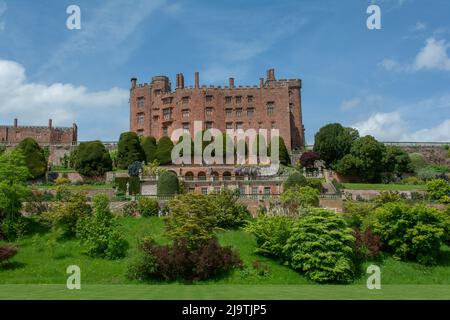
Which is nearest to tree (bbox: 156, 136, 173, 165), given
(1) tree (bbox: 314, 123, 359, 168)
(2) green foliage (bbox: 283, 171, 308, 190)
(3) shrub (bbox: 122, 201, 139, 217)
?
(1) tree (bbox: 314, 123, 359, 168)

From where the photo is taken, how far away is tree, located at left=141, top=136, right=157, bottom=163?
206 ft

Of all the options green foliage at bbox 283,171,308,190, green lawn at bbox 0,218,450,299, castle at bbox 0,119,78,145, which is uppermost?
castle at bbox 0,119,78,145

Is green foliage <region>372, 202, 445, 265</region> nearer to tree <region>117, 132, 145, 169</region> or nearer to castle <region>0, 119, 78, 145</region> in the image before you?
tree <region>117, 132, 145, 169</region>

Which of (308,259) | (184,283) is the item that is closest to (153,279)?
(184,283)

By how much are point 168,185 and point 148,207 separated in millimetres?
5756

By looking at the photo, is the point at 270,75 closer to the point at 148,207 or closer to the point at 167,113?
the point at 167,113

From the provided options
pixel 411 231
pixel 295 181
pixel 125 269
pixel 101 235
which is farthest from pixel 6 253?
pixel 411 231

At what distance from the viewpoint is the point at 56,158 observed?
71.8 m

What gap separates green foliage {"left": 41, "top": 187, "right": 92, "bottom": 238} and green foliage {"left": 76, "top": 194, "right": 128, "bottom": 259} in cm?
144

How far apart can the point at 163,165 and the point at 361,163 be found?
934 inches

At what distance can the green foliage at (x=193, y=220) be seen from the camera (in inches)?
1267

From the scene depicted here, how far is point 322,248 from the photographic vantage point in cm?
2983

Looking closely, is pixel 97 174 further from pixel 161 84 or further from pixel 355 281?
pixel 355 281

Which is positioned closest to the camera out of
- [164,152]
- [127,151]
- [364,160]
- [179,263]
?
[179,263]
